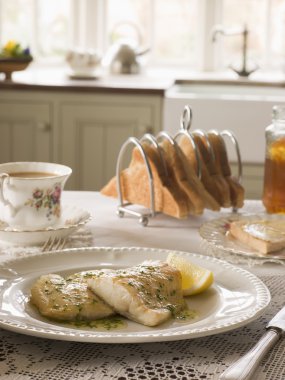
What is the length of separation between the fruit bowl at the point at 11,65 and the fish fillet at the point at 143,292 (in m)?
2.59

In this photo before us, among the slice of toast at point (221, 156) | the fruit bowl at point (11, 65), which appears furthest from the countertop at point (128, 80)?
the slice of toast at point (221, 156)

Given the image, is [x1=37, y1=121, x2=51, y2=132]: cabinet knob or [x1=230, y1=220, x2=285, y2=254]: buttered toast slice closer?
[x1=230, y1=220, x2=285, y2=254]: buttered toast slice

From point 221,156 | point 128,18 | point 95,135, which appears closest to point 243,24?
point 128,18

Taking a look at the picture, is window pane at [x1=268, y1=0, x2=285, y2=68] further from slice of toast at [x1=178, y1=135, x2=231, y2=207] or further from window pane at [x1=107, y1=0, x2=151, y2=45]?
slice of toast at [x1=178, y1=135, x2=231, y2=207]

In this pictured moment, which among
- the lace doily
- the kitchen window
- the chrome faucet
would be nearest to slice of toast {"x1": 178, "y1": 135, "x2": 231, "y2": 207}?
the lace doily

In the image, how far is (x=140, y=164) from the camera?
162cm

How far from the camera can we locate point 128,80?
3.63 m

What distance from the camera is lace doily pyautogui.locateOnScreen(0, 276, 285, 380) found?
852 mm

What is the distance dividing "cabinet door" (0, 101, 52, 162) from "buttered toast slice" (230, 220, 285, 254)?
7.01ft

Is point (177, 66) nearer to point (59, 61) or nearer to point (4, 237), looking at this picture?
point (59, 61)

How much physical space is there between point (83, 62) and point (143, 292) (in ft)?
9.38

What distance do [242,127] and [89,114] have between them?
0.66 meters

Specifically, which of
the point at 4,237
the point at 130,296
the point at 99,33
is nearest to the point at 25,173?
the point at 4,237

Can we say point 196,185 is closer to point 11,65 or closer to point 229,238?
point 229,238
